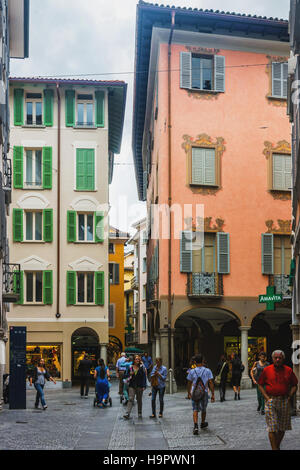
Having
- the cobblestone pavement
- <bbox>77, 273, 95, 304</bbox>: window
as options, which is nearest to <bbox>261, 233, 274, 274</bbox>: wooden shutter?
the cobblestone pavement

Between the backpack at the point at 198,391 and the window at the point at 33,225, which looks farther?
the window at the point at 33,225

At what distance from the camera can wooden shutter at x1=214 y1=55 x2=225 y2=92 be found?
31625 millimetres

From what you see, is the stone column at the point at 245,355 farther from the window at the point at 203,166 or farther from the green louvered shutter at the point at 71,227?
the green louvered shutter at the point at 71,227

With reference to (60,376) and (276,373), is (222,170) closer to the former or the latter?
(60,376)

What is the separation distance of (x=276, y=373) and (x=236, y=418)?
7764 mm

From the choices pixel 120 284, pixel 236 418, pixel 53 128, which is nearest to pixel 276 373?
pixel 236 418

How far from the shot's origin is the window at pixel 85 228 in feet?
125

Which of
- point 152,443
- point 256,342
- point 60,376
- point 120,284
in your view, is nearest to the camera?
point 152,443

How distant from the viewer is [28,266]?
121 feet

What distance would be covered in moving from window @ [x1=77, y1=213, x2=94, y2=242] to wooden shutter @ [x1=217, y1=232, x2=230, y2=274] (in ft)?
30.9

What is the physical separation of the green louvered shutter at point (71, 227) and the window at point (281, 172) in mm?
11306

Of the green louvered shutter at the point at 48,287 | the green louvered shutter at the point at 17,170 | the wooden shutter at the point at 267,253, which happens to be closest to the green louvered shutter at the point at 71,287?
the green louvered shutter at the point at 48,287

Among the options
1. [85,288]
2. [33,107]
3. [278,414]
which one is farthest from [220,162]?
[278,414]
